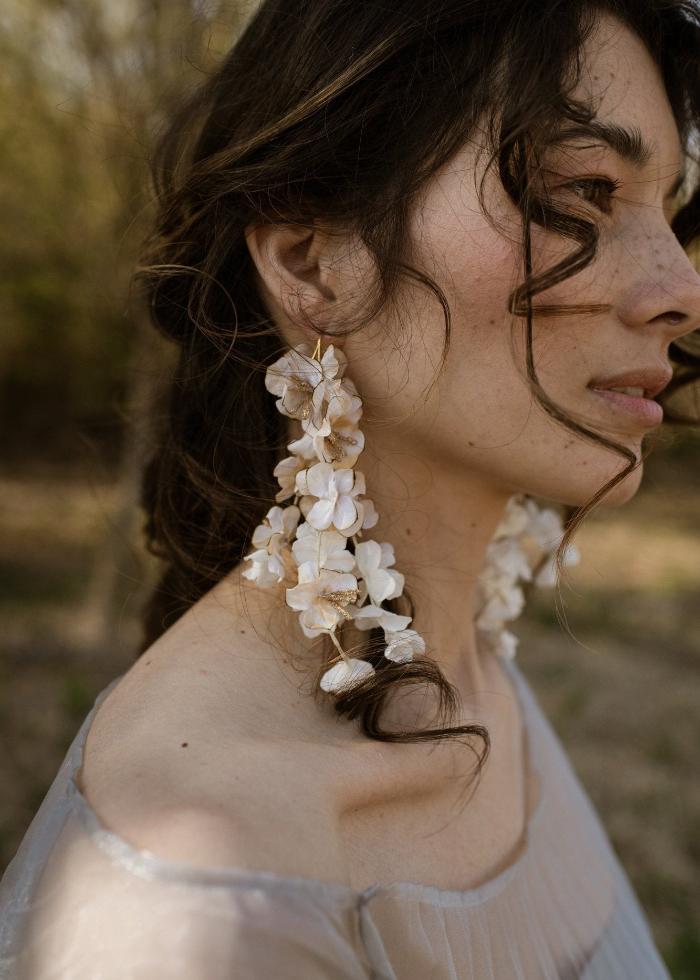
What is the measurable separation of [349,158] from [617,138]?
40 centimetres

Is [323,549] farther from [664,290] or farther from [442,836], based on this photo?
[664,290]

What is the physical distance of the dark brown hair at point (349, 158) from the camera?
138cm

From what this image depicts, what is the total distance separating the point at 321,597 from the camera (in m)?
1.38

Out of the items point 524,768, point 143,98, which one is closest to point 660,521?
point 143,98

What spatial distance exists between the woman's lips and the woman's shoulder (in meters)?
0.67

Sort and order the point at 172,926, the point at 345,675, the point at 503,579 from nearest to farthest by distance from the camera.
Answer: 1. the point at 172,926
2. the point at 345,675
3. the point at 503,579

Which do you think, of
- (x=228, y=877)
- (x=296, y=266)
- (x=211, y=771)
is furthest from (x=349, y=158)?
(x=228, y=877)

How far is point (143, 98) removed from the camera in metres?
Result: 3.87

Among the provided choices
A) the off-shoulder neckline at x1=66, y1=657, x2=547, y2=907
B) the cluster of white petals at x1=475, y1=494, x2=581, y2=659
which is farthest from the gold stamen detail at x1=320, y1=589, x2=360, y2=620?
the cluster of white petals at x1=475, y1=494, x2=581, y2=659

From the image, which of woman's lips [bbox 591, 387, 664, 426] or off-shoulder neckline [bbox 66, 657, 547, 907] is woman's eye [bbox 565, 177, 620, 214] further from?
off-shoulder neckline [bbox 66, 657, 547, 907]

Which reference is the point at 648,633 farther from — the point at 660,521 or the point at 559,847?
the point at 559,847

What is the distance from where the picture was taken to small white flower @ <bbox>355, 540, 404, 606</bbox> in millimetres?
1424

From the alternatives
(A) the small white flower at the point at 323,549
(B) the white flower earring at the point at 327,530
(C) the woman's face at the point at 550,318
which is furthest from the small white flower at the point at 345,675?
(C) the woman's face at the point at 550,318

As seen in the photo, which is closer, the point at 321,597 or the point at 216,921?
the point at 216,921
